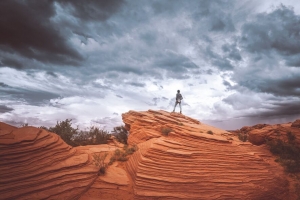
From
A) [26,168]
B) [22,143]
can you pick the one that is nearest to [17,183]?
[26,168]

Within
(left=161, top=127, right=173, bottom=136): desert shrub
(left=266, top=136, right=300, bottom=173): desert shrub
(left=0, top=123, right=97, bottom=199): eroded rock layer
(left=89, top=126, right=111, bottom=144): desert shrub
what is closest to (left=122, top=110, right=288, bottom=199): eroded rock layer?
(left=161, top=127, right=173, bottom=136): desert shrub

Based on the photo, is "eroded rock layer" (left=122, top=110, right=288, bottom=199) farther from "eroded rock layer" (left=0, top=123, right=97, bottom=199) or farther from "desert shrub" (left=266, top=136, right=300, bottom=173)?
"eroded rock layer" (left=0, top=123, right=97, bottom=199)

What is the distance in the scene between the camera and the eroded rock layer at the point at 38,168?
22.8 ft

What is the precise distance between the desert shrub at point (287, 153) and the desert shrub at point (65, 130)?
1783 centimetres

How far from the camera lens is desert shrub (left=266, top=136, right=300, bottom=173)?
13.0 metres

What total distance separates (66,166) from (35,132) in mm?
2584

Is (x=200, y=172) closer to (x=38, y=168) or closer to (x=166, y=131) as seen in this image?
(x=166, y=131)

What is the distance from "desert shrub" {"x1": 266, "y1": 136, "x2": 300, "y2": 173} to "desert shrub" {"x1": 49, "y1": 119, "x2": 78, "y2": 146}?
17.8m

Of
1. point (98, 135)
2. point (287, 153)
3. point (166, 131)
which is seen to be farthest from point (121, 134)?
point (287, 153)

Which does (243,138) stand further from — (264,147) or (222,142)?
(222,142)

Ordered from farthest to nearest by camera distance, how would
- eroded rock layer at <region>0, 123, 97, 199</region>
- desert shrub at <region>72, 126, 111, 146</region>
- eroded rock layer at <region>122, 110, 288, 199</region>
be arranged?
1. desert shrub at <region>72, 126, 111, 146</region>
2. eroded rock layer at <region>122, 110, 288, 199</region>
3. eroded rock layer at <region>0, 123, 97, 199</region>

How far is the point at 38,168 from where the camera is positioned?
25.8 feet

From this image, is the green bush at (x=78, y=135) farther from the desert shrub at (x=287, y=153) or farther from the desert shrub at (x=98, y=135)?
the desert shrub at (x=287, y=153)

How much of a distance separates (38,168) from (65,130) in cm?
996
